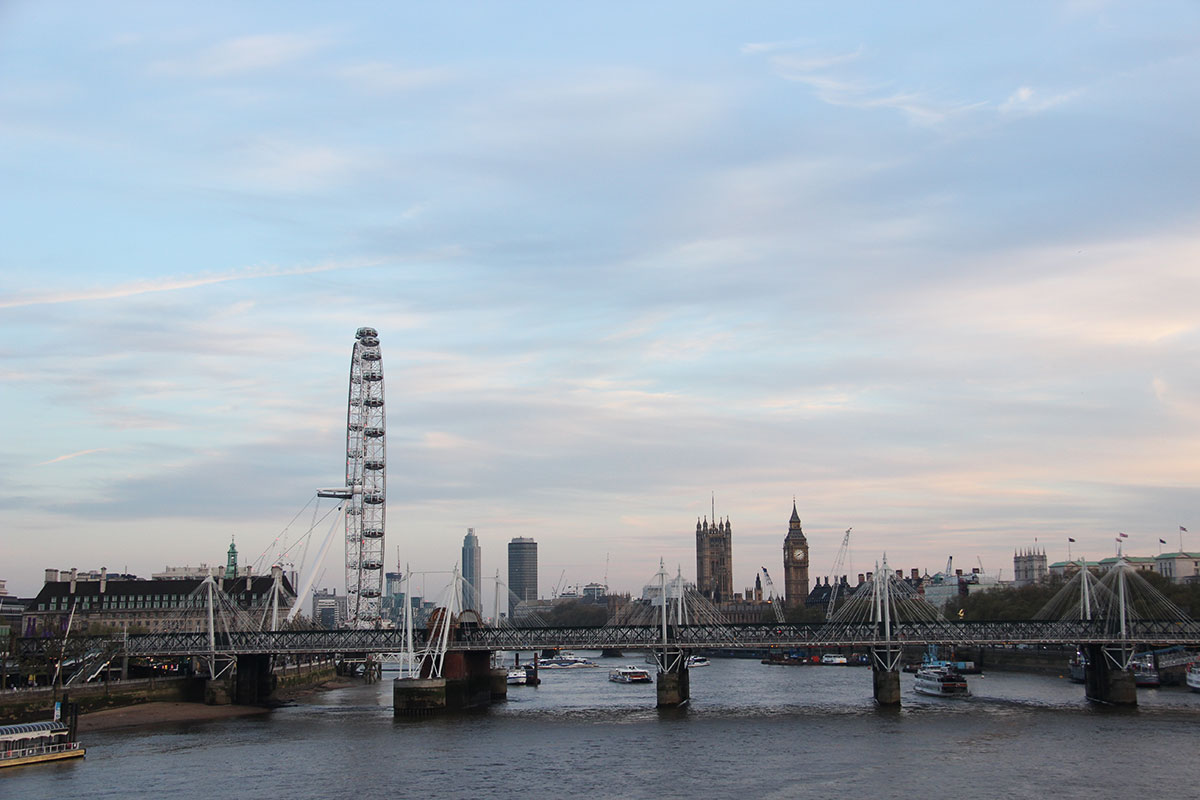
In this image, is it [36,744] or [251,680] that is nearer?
[36,744]

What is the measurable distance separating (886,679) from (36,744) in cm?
6123

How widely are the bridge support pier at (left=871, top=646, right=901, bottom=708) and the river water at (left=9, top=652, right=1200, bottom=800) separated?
2163mm

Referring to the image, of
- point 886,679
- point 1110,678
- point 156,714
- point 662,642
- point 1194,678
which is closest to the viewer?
point 156,714

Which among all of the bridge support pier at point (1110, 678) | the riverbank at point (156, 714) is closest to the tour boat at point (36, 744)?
the riverbank at point (156, 714)

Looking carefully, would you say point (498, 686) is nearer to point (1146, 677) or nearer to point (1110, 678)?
point (1110, 678)

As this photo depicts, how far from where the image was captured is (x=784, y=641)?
99.2 m

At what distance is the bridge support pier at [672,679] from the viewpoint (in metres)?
95.6

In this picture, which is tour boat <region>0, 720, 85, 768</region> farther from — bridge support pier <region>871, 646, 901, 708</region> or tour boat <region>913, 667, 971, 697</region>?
tour boat <region>913, 667, 971, 697</region>

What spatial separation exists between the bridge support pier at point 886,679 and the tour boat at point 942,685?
12.9 m

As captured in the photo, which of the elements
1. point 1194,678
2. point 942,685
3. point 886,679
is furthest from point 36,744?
point 1194,678

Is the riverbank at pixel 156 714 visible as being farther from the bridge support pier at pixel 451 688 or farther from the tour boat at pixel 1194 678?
the tour boat at pixel 1194 678

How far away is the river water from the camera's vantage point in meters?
57.7

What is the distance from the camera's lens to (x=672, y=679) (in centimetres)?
9612

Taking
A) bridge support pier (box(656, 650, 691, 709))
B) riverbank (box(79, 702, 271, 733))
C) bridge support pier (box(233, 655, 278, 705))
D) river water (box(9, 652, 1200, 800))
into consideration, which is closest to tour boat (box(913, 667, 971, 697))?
river water (box(9, 652, 1200, 800))
